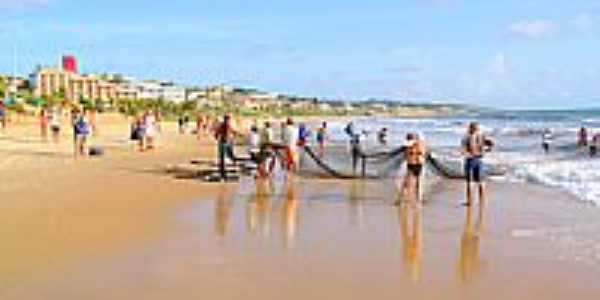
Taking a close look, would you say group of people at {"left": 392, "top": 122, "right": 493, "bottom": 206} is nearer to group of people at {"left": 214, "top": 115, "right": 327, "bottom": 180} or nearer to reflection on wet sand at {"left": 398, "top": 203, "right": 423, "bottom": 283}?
reflection on wet sand at {"left": 398, "top": 203, "right": 423, "bottom": 283}

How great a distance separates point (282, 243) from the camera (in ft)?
34.2

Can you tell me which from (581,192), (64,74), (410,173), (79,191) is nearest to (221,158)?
(79,191)

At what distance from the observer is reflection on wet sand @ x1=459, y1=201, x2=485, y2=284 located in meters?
8.76

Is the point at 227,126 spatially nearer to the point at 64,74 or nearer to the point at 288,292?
the point at 288,292

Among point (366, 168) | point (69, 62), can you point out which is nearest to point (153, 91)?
point (69, 62)

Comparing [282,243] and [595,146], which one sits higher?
[595,146]

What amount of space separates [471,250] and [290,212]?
4159 mm

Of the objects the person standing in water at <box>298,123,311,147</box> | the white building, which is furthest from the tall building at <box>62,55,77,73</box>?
→ the person standing in water at <box>298,123,311,147</box>

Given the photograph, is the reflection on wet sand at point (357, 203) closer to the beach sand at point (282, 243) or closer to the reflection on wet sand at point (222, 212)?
the beach sand at point (282, 243)

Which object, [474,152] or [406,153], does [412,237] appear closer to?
[474,152]

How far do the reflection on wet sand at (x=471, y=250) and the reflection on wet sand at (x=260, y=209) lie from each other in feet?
8.70

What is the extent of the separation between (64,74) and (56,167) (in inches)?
3110

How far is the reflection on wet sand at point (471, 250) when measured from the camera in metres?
8.76

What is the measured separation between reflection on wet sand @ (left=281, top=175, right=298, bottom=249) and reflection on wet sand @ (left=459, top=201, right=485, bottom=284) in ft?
6.96
